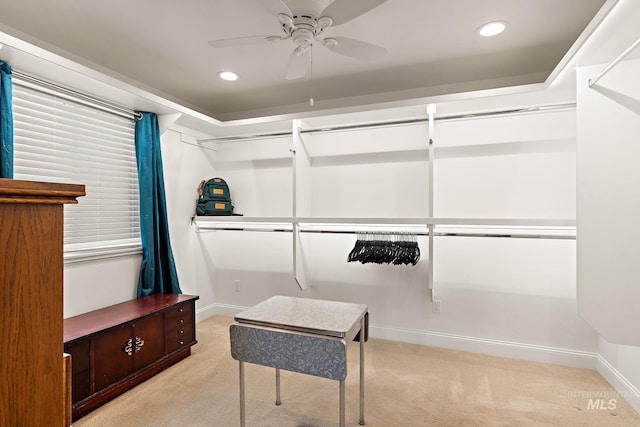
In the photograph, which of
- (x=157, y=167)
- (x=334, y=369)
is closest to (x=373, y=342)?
(x=334, y=369)

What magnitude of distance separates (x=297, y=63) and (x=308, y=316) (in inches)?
65.6

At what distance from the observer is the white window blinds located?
2328 millimetres

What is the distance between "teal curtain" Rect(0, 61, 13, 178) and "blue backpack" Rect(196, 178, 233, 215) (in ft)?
5.94

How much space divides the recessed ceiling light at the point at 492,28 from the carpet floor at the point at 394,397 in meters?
2.74

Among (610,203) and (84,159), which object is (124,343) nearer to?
(84,159)

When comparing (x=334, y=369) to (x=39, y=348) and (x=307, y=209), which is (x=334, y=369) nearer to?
(x=39, y=348)

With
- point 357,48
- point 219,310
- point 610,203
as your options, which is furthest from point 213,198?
point 610,203

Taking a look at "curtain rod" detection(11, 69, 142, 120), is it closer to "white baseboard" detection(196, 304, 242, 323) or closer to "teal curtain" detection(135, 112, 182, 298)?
"teal curtain" detection(135, 112, 182, 298)

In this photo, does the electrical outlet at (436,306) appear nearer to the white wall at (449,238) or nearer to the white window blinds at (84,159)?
the white wall at (449,238)

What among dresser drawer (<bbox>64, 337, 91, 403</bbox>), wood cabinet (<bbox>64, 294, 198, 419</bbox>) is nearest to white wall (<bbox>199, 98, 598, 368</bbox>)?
wood cabinet (<bbox>64, 294, 198, 419</bbox>)

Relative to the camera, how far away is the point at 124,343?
2410 millimetres

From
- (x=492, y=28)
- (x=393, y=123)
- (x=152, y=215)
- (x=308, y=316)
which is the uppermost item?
(x=492, y=28)

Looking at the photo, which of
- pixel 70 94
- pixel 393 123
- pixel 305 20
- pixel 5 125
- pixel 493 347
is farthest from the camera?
pixel 393 123

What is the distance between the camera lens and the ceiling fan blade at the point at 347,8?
1.59m
